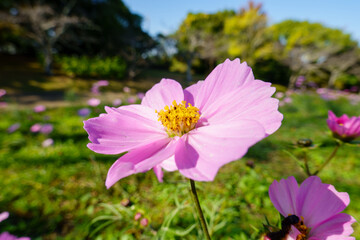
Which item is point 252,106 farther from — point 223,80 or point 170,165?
point 170,165

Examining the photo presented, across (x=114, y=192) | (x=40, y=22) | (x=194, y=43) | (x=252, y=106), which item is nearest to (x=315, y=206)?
(x=252, y=106)

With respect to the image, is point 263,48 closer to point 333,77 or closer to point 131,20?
point 333,77

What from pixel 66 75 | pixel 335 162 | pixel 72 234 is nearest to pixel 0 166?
pixel 72 234

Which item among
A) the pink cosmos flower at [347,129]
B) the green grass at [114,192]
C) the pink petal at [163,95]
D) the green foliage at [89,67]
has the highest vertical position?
the pink petal at [163,95]

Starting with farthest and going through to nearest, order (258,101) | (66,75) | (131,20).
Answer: (131,20) → (66,75) → (258,101)

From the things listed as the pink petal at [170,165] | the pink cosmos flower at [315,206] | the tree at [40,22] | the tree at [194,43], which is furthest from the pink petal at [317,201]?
the tree at [194,43]

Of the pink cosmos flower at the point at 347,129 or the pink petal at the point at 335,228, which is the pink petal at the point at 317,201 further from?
the pink cosmos flower at the point at 347,129

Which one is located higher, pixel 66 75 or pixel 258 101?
pixel 258 101

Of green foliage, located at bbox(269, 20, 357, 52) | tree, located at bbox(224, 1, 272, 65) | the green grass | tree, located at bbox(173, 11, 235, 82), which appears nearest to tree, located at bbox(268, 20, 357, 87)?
green foliage, located at bbox(269, 20, 357, 52)
